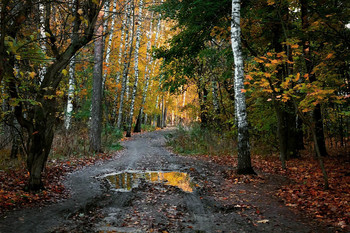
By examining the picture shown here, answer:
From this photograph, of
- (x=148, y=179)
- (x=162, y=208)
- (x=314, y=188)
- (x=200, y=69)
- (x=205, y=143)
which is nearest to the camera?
(x=162, y=208)

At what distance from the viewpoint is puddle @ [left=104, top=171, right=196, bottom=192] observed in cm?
721

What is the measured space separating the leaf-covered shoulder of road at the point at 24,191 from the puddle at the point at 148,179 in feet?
4.98

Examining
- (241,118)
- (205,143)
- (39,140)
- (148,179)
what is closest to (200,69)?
(205,143)

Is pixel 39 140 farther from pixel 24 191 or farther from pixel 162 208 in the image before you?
pixel 162 208

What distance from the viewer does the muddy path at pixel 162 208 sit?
436cm

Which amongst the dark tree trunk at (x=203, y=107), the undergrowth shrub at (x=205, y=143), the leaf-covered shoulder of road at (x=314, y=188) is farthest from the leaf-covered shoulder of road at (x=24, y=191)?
the dark tree trunk at (x=203, y=107)

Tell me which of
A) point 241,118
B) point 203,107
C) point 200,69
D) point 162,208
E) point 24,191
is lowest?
point 162,208

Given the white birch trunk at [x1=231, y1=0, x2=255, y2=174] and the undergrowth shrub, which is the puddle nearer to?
the white birch trunk at [x1=231, y1=0, x2=255, y2=174]

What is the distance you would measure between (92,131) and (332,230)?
1175 centimetres

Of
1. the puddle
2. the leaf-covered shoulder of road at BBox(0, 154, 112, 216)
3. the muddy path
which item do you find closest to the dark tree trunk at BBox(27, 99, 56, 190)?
the leaf-covered shoulder of road at BBox(0, 154, 112, 216)

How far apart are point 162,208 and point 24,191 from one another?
10.8 ft

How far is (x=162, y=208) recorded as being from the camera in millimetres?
5426

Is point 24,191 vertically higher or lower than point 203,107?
lower

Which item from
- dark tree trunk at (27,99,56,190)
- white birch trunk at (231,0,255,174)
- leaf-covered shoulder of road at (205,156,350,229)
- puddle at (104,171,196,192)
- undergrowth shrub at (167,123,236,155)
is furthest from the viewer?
undergrowth shrub at (167,123,236,155)
